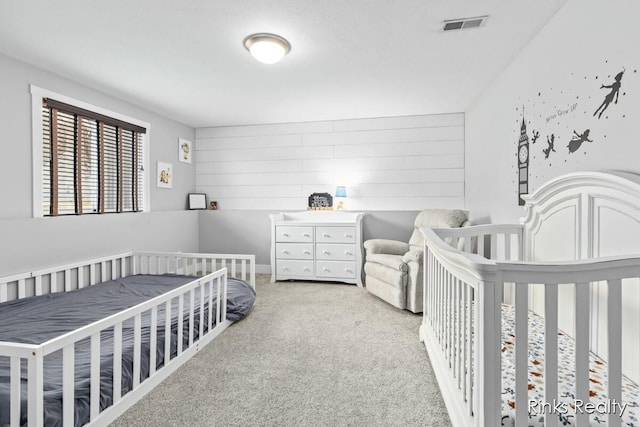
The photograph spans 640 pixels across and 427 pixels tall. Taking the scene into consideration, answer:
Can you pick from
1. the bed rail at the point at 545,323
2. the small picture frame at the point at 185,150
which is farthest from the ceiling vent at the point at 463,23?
the small picture frame at the point at 185,150

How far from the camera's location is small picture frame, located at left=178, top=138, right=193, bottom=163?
4.69 m

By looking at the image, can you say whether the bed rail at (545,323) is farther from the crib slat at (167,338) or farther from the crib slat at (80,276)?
the crib slat at (80,276)

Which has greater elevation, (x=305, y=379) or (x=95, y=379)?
(x=95, y=379)

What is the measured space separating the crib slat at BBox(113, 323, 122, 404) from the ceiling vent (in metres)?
2.51

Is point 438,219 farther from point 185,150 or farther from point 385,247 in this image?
point 185,150

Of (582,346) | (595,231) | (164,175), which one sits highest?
(164,175)

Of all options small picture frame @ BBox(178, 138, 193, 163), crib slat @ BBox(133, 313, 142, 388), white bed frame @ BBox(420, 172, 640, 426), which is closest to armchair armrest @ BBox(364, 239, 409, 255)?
white bed frame @ BBox(420, 172, 640, 426)

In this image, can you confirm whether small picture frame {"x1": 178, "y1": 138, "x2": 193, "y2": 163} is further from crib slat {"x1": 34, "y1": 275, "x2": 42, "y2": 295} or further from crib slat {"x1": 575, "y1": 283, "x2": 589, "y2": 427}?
crib slat {"x1": 575, "y1": 283, "x2": 589, "y2": 427}

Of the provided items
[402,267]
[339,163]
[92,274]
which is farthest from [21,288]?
[339,163]

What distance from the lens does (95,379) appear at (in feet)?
4.80

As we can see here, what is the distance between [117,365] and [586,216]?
2269mm

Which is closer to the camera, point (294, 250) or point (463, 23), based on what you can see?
point (463, 23)

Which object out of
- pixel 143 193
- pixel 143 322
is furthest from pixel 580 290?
pixel 143 193

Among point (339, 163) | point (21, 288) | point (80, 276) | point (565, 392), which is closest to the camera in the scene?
point (565, 392)
